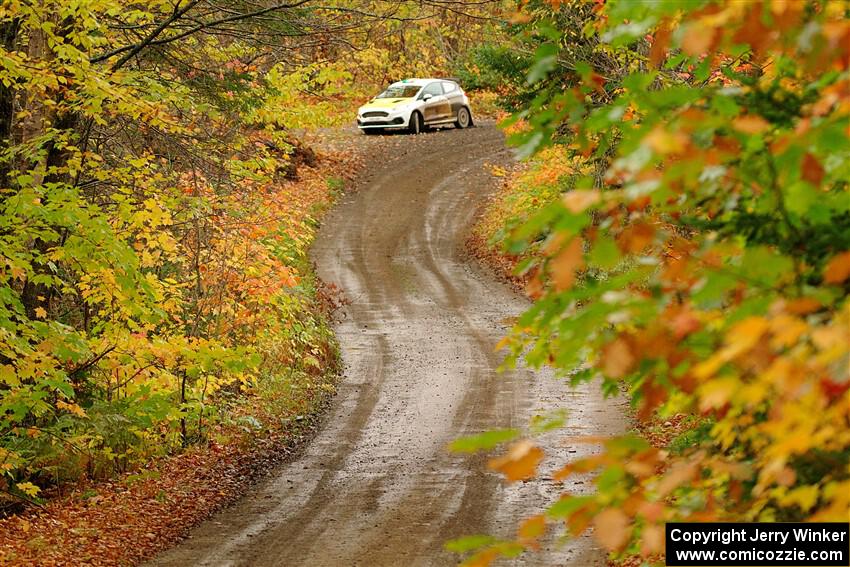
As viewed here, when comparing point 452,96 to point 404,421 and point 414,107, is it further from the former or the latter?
point 404,421

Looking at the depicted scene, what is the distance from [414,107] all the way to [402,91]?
117 centimetres

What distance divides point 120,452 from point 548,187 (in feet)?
44.7

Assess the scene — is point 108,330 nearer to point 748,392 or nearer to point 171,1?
point 171,1

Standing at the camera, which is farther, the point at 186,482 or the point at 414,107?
the point at 414,107

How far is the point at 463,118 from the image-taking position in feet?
121

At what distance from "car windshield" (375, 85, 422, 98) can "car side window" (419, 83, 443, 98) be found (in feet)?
0.85

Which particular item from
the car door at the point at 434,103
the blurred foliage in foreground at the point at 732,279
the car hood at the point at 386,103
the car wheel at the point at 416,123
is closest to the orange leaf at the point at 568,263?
the blurred foliage in foreground at the point at 732,279

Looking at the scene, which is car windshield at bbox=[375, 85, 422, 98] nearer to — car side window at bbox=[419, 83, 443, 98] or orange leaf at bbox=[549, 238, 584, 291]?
car side window at bbox=[419, 83, 443, 98]

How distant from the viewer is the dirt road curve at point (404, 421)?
927 centimetres

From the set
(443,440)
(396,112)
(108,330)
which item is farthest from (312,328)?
(396,112)

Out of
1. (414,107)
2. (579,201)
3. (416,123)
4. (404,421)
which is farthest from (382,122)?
(579,201)

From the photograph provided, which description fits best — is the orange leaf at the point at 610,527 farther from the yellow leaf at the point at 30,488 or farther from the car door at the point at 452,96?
the car door at the point at 452,96

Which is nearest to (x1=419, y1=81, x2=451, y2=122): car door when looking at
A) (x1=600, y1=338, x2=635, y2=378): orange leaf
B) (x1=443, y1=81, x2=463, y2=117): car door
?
(x1=443, y1=81, x2=463, y2=117): car door

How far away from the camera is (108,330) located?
11.0 meters
